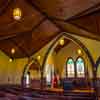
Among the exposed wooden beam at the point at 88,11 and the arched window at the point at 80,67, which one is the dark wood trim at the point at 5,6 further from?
the arched window at the point at 80,67

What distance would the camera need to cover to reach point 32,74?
22078 millimetres

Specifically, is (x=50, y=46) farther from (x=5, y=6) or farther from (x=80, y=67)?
Answer: (x=5, y=6)

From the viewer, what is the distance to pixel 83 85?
18047 mm

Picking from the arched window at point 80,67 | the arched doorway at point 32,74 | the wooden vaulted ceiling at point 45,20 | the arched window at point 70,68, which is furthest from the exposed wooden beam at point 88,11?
the arched window at point 70,68

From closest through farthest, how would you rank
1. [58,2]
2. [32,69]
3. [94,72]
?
1. [58,2]
2. [94,72]
3. [32,69]

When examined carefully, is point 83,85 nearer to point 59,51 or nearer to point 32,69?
point 59,51

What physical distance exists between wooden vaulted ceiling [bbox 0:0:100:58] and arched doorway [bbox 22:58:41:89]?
→ 2.17m

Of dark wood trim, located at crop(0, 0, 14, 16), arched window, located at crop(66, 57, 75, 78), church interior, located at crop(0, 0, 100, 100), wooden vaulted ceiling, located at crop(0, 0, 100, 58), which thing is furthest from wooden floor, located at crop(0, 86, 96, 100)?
arched window, located at crop(66, 57, 75, 78)

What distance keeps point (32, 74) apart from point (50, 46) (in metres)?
6.94

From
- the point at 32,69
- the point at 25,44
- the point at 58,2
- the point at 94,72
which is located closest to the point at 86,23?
the point at 58,2

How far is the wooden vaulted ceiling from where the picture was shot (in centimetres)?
937

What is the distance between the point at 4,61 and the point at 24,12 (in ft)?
28.5

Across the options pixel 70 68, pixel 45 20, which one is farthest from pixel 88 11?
pixel 70 68

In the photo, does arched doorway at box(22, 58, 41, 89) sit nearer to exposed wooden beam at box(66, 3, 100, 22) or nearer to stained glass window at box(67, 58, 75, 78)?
stained glass window at box(67, 58, 75, 78)
